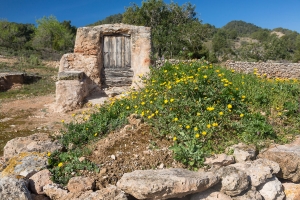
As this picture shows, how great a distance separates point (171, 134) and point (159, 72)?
10.4ft

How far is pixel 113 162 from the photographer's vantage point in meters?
3.72

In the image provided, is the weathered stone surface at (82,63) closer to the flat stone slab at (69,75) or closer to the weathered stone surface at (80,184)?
the flat stone slab at (69,75)

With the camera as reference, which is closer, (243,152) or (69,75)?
(243,152)

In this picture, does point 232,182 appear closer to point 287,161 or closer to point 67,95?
point 287,161

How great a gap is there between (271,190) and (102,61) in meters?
7.58

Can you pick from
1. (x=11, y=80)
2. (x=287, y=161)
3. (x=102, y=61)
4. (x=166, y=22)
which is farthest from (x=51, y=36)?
(x=287, y=161)

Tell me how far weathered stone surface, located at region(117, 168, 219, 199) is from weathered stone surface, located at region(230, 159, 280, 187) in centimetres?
58

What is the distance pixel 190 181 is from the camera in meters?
3.02

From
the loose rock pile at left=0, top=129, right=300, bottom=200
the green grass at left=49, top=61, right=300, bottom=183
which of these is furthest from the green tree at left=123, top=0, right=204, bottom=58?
the loose rock pile at left=0, top=129, right=300, bottom=200

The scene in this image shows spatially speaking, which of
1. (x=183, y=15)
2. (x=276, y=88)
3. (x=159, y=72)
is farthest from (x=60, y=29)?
(x=276, y=88)

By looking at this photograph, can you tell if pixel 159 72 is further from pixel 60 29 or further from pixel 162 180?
pixel 60 29

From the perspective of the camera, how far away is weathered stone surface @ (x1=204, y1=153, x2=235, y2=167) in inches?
144

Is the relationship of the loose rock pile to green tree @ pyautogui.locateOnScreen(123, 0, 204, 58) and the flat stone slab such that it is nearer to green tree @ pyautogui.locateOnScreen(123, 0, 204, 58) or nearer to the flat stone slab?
the flat stone slab

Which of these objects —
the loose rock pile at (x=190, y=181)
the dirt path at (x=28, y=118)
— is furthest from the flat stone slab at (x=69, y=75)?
the loose rock pile at (x=190, y=181)
